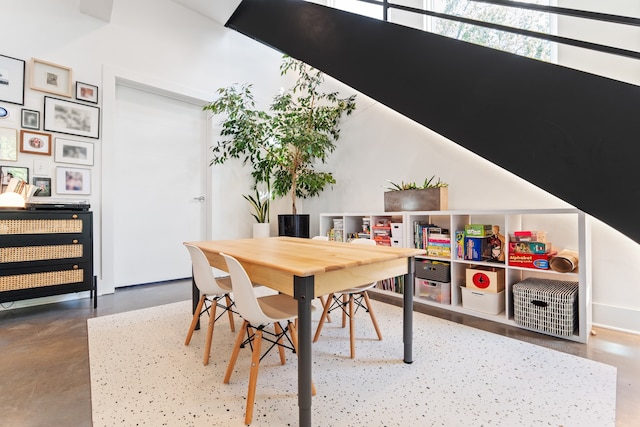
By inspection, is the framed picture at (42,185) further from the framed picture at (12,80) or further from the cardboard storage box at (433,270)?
the cardboard storage box at (433,270)

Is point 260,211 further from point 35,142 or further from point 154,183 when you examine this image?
point 35,142

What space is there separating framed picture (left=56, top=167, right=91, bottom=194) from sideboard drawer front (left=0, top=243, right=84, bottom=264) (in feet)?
2.27

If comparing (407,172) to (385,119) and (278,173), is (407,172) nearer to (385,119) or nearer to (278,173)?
(385,119)

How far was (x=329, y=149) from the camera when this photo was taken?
436 centimetres

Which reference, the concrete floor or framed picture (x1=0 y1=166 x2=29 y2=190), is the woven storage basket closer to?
the concrete floor

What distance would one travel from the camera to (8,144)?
2740 mm

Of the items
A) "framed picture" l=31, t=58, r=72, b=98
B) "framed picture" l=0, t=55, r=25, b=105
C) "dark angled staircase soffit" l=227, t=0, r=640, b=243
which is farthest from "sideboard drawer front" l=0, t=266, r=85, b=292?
"dark angled staircase soffit" l=227, t=0, r=640, b=243

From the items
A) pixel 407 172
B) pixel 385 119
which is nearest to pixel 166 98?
pixel 385 119

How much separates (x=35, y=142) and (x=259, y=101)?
2.81 m

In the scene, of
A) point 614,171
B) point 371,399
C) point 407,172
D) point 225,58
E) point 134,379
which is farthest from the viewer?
point 225,58

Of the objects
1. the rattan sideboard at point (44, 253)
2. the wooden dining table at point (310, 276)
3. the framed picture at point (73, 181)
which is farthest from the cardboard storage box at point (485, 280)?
the framed picture at point (73, 181)

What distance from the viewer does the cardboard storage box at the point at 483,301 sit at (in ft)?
8.14

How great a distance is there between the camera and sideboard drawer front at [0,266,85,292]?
7.97 feet

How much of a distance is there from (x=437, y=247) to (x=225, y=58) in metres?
3.92
